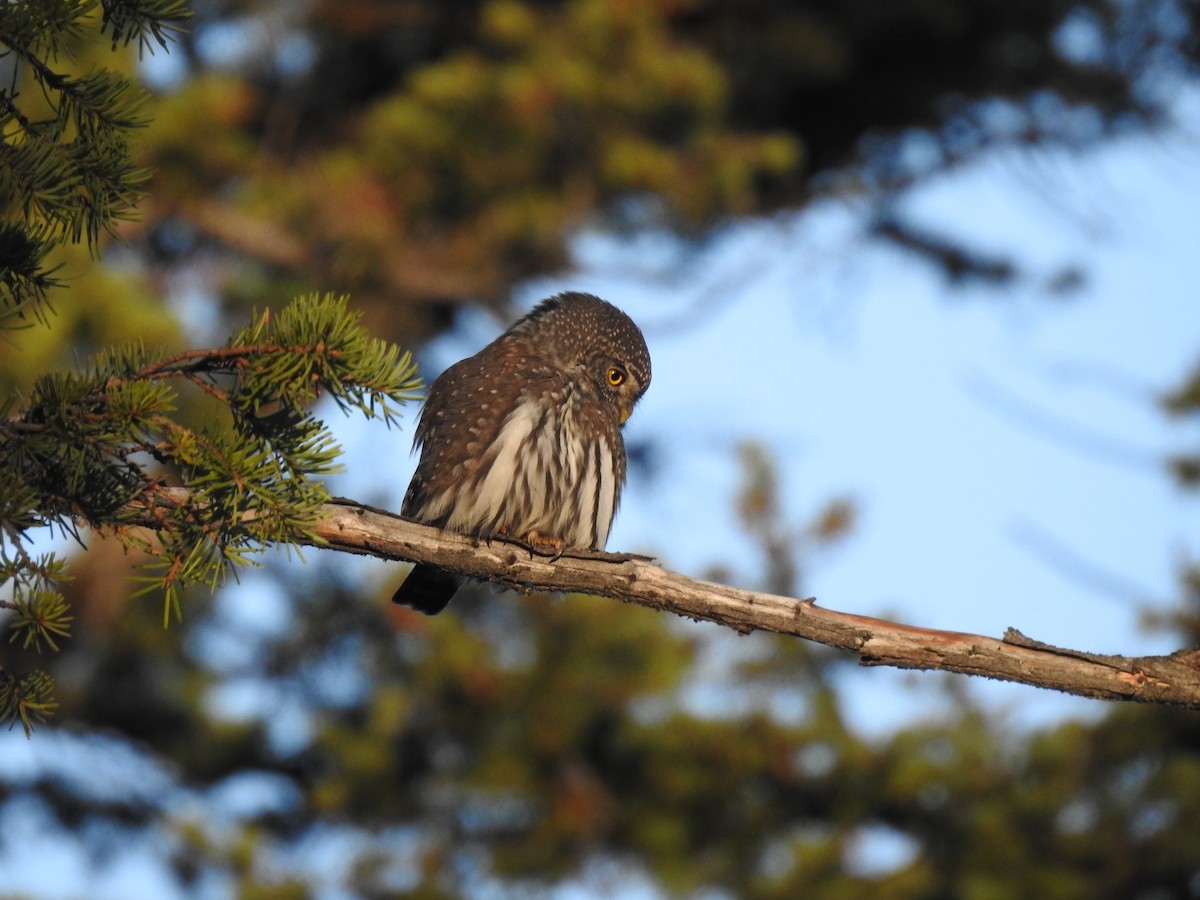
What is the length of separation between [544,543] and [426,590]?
0.82 m

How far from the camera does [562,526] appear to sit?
5.09 metres

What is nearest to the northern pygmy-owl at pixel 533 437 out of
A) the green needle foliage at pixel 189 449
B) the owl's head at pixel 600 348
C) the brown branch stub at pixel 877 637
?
the owl's head at pixel 600 348

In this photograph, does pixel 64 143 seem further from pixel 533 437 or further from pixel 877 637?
pixel 533 437

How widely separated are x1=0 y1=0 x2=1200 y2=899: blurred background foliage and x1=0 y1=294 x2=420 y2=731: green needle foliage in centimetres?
397

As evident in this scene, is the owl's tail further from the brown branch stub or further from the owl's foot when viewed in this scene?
the brown branch stub

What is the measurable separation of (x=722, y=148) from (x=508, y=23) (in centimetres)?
179

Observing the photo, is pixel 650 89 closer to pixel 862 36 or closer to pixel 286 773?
pixel 862 36

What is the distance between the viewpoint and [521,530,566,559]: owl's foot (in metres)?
3.88

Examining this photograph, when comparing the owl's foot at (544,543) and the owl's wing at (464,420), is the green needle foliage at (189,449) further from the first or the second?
the owl's wing at (464,420)

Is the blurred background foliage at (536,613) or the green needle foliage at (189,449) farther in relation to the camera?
the blurred background foliage at (536,613)

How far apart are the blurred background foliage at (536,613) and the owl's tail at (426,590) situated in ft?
7.76

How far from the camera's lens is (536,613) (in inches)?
327

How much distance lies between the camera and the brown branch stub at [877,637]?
3.51 m

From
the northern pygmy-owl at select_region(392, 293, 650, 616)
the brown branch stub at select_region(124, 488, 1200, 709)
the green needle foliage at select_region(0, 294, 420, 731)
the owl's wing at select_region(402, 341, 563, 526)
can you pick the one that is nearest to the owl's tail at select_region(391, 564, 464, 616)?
the northern pygmy-owl at select_region(392, 293, 650, 616)
